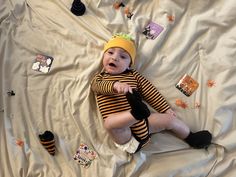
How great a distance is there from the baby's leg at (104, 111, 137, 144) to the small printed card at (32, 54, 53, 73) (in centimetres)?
39

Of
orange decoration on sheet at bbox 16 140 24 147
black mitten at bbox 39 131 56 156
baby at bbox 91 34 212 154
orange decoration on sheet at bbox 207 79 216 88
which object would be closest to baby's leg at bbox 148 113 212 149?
baby at bbox 91 34 212 154

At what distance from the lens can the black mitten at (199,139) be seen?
141cm

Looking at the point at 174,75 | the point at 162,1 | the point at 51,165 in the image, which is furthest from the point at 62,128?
Answer: the point at 162,1

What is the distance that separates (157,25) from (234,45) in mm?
375

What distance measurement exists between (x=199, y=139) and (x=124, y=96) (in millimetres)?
353

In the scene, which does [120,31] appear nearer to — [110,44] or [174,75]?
[110,44]

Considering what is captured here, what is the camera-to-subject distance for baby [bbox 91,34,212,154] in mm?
1332

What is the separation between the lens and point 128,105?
56.6 inches

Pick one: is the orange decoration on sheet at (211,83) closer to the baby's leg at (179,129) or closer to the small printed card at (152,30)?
the baby's leg at (179,129)

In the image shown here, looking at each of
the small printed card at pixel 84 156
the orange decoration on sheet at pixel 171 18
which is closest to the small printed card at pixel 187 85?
the orange decoration on sheet at pixel 171 18

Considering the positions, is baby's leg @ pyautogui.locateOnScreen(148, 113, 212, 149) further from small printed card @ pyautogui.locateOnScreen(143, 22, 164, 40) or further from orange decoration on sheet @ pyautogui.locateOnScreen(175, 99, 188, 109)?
small printed card @ pyautogui.locateOnScreen(143, 22, 164, 40)

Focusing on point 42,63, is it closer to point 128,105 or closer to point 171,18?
point 128,105

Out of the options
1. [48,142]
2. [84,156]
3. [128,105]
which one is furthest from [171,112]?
[48,142]

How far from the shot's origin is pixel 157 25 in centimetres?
169
